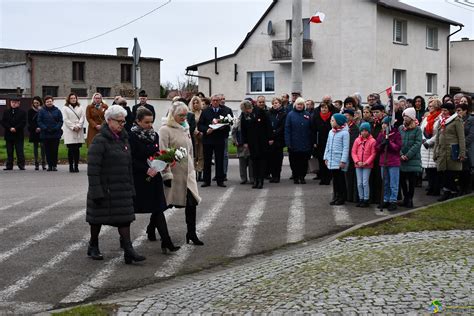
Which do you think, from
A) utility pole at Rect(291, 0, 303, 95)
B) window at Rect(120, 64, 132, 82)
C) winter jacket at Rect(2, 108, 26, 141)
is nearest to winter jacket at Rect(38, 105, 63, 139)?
winter jacket at Rect(2, 108, 26, 141)

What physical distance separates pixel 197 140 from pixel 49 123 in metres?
4.77

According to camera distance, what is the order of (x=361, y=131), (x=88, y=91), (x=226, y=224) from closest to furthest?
(x=226, y=224), (x=361, y=131), (x=88, y=91)

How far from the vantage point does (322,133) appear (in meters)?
18.4

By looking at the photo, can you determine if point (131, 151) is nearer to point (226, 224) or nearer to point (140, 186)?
point (140, 186)

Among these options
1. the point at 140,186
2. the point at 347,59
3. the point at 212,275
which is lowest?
the point at 212,275

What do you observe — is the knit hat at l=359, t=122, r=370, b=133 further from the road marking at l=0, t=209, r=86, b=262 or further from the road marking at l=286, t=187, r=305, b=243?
the road marking at l=0, t=209, r=86, b=262

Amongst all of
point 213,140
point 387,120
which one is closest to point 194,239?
point 387,120

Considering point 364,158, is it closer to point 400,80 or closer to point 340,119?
point 340,119

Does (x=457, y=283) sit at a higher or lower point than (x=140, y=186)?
lower

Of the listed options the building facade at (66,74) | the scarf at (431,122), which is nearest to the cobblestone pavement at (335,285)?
the scarf at (431,122)

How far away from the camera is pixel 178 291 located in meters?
8.45

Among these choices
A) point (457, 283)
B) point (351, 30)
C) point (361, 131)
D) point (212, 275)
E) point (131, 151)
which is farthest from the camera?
point (351, 30)

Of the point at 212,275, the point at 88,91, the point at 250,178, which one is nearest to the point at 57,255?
the point at 212,275

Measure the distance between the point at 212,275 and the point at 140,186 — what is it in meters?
1.81
